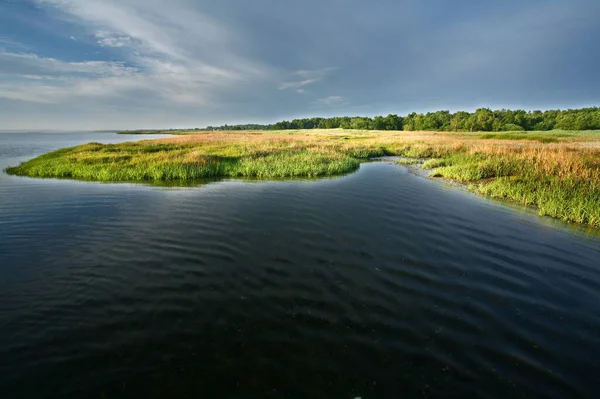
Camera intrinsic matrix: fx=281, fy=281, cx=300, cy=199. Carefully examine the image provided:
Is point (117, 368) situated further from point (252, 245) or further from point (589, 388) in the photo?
point (589, 388)

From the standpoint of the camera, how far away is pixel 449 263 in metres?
9.84

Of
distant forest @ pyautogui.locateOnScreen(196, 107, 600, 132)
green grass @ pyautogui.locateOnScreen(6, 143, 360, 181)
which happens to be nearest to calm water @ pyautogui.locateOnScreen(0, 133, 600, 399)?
green grass @ pyautogui.locateOnScreen(6, 143, 360, 181)

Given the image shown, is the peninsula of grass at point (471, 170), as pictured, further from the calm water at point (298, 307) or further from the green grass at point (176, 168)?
the calm water at point (298, 307)

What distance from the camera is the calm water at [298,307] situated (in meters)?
5.20

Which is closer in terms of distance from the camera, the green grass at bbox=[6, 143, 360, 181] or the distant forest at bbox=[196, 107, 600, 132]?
the green grass at bbox=[6, 143, 360, 181]

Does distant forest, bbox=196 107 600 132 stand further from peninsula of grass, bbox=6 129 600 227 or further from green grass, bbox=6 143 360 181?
green grass, bbox=6 143 360 181

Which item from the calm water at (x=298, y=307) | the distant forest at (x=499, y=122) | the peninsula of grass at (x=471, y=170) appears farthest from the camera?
the distant forest at (x=499, y=122)

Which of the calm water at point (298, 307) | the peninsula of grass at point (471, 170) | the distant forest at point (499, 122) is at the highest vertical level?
the distant forest at point (499, 122)

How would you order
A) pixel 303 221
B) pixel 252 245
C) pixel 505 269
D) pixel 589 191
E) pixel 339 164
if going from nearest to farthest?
pixel 505 269 → pixel 252 245 → pixel 303 221 → pixel 589 191 → pixel 339 164

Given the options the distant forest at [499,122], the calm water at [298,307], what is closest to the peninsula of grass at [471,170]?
the calm water at [298,307]

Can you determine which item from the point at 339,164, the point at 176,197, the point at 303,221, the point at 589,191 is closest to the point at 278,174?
the point at 339,164

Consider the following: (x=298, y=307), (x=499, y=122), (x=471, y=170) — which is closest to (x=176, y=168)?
(x=298, y=307)

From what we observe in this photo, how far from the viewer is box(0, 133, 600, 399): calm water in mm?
5199

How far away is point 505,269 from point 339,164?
2333 centimetres
